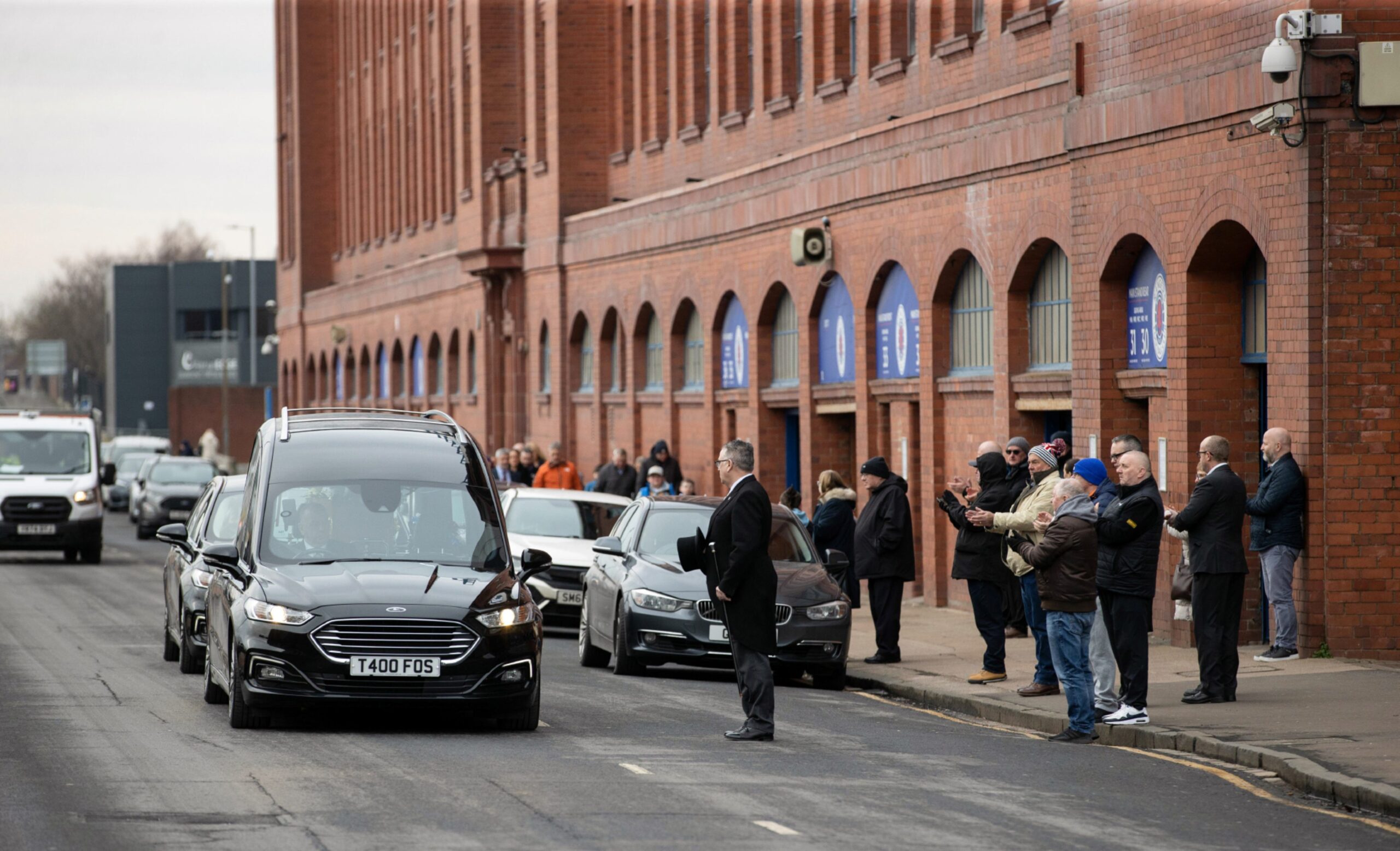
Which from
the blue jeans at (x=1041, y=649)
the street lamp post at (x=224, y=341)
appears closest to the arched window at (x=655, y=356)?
the blue jeans at (x=1041, y=649)

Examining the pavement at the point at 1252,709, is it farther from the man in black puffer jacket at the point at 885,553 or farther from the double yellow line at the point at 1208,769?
the man in black puffer jacket at the point at 885,553

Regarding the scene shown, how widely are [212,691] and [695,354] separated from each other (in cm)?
1979

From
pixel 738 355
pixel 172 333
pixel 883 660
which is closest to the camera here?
pixel 883 660

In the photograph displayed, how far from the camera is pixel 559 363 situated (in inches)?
1564

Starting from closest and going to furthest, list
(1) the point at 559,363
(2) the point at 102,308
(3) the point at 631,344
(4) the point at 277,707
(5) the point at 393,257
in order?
(4) the point at 277,707
(3) the point at 631,344
(1) the point at 559,363
(5) the point at 393,257
(2) the point at 102,308

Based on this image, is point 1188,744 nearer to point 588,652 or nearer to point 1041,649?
point 1041,649

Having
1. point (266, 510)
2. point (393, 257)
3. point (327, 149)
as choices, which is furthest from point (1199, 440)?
point (327, 149)

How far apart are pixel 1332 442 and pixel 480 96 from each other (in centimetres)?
3128

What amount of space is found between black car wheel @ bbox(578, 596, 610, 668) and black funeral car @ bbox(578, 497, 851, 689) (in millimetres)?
158

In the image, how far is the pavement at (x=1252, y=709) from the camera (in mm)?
11211

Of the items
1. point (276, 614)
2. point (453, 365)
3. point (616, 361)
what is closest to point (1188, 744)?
point (276, 614)

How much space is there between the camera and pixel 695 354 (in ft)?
110

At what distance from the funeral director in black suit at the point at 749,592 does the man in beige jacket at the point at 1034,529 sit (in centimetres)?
197

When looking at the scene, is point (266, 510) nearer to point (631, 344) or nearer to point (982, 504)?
point (982, 504)
